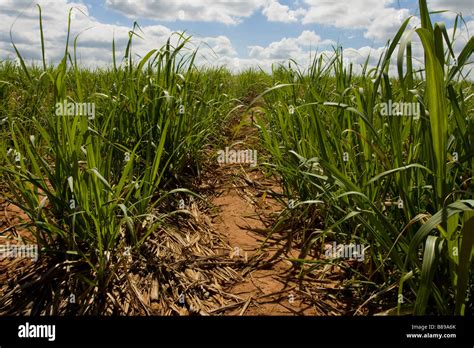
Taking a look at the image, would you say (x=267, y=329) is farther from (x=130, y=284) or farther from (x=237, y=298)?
(x=130, y=284)

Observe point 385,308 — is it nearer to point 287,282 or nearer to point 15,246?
point 287,282

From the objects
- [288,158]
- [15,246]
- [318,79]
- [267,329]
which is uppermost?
[318,79]

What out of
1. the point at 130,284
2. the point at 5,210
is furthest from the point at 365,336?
the point at 5,210

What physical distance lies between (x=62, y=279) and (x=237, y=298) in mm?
621

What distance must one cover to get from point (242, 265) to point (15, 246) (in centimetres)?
90

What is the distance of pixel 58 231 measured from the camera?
1423 millimetres

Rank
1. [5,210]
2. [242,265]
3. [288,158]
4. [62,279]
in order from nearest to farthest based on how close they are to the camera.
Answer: [62,279]
[242,265]
[5,210]
[288,158]

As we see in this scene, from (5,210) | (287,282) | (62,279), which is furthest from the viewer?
(5,210)

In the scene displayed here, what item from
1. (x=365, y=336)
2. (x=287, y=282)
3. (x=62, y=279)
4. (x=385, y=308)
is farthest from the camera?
(x=287, y=282)

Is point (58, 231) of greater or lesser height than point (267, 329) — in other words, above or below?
above

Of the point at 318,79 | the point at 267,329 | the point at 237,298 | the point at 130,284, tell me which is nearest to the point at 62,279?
the point at 130,284

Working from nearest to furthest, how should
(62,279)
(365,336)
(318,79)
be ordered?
1. (365,336)
2. (62,279)
3. (318,79)

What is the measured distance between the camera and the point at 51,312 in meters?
1.35

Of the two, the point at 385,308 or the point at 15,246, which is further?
the point at 15,246
